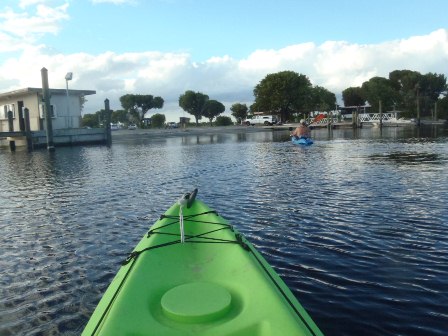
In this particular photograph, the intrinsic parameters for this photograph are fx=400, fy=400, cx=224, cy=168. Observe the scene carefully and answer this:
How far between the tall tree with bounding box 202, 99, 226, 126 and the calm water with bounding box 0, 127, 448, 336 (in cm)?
11160

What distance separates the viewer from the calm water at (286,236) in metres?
5.93

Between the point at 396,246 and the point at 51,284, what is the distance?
6.79 metres

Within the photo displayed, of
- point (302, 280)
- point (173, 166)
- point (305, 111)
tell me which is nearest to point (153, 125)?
point (305, 111)

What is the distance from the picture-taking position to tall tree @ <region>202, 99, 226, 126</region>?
130m

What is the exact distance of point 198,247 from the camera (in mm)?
6020

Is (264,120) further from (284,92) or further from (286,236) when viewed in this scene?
(286,236)

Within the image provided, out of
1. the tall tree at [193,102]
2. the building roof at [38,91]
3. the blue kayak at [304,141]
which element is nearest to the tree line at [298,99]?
the tall tree at [193,102]

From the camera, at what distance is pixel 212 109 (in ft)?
429

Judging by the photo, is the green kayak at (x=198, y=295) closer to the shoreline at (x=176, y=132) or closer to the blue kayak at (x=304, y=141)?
the blue kayak at (x=304, y=141)

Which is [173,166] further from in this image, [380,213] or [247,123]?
[247,123]

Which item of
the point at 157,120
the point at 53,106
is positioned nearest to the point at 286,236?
the point at 53,106

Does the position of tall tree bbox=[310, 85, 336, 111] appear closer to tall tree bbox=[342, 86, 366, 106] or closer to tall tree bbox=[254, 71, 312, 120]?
tall tree bbox=[342, 86, 366, 106]

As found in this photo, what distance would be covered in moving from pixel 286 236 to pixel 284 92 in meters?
90.1

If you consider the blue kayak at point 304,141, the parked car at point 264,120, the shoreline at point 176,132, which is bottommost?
the blue kayak at point 304,141
